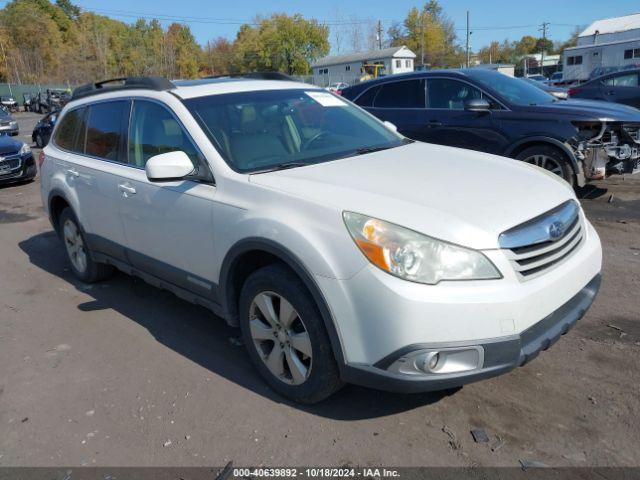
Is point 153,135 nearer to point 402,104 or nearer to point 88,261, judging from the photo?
point 88,261

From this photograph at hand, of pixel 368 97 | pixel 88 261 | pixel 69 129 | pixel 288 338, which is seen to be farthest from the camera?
pixel 368 97

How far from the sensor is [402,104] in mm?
8125

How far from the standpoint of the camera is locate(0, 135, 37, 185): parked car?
11.0m

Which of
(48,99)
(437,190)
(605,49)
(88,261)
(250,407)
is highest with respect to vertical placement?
(605,49)

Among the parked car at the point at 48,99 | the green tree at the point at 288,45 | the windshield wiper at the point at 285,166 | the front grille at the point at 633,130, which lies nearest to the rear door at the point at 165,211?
the windshield wiper at the point at 285,166

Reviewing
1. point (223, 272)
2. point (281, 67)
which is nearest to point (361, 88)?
point (223, 272)

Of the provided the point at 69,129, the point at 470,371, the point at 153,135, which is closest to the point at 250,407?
the point at 470,371

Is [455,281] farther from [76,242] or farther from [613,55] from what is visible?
[613,55]

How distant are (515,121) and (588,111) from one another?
878 millimetres

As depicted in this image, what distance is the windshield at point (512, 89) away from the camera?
24.1 feet

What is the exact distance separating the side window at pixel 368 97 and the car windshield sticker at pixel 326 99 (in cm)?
403

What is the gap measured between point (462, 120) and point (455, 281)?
17.9 feet

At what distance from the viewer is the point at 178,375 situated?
3605mm

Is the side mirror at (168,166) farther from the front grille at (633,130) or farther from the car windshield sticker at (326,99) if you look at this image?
the front grille at (633,130)
